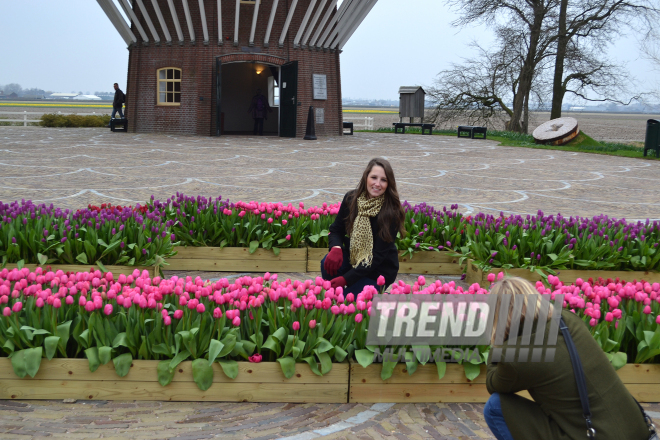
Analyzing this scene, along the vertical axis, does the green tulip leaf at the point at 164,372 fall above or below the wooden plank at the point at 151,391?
above

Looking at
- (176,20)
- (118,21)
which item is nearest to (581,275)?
(176,20)

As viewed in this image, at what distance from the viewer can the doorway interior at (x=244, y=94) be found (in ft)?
107

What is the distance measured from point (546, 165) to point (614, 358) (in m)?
16.0

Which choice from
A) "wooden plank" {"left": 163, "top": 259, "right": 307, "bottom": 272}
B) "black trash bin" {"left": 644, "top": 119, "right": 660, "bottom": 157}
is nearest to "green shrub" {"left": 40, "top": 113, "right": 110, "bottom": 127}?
"black trash bin" {"left": 644, "top": 119, "right": 660, "bottom": 157}

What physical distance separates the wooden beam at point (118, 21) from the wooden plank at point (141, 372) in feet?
83.9

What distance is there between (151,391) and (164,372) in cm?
18

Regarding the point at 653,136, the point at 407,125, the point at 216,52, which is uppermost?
the point at 216,52

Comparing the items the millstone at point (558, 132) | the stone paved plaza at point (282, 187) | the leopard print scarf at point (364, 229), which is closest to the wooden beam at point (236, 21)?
the stone paved plaza at point (282, 187)

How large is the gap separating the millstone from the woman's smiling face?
24.7 meters

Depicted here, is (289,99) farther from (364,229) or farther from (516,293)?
(516,293)

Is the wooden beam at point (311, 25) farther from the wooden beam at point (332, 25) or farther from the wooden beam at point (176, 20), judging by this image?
the wooden beam at point (176, 20)

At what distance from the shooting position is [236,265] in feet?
22.7

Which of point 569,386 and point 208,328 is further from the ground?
point 569,386

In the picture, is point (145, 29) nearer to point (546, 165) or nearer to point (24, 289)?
point (546, 165)
